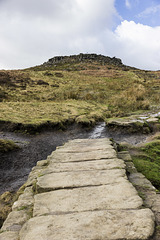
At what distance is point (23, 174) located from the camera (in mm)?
5828

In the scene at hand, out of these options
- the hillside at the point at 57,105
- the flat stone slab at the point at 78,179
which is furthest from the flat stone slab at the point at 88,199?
the hillside at the point at 57,105

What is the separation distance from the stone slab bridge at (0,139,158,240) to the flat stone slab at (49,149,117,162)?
292mm

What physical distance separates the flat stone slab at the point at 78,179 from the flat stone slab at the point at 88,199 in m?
0.13

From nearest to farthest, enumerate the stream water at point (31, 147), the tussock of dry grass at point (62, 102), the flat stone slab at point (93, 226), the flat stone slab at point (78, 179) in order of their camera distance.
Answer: the flat stone slab at point (93, 226)
the flat stone slab at point (78, 179)
the stream water at point (31, 147)
the tussock of dry grass at point (62, 102)

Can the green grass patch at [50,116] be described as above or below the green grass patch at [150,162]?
above

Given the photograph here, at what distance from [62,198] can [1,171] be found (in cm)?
418

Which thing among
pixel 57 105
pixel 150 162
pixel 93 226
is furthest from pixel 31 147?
pixel 57 105

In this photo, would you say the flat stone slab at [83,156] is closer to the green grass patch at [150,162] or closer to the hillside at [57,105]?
the green grass patch at [150,162]

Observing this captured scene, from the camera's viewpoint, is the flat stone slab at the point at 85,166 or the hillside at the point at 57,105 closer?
the flat stone slab at the point at 85,166

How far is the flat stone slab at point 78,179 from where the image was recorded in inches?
115

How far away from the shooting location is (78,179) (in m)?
3.11

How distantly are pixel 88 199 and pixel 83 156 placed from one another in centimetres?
176

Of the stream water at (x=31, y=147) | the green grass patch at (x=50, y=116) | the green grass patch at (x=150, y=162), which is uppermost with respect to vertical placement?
the green grass patch at (x=50, y=116)

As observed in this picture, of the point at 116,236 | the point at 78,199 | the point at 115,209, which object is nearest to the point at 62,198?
the point at 78,199
